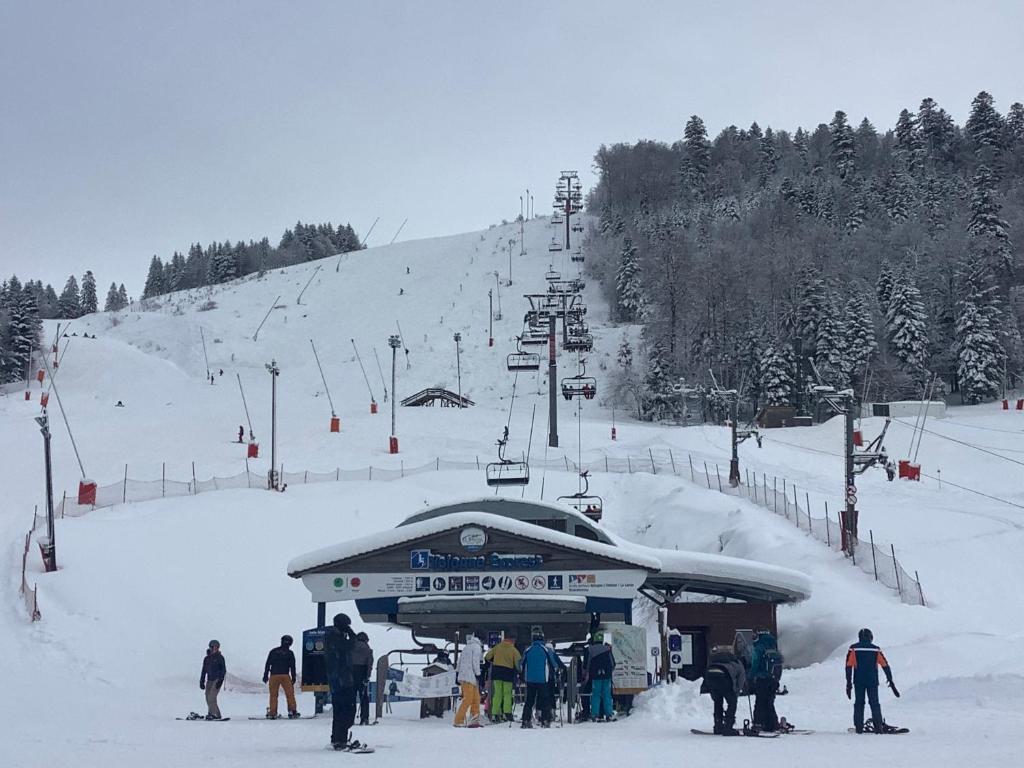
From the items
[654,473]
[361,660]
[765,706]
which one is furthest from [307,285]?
[765,706]

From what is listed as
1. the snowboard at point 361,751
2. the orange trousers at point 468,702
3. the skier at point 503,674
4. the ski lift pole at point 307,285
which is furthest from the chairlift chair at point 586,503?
the ski lift pole at point 307,285

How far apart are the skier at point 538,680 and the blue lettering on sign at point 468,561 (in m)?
3.06

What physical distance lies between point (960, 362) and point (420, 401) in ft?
116

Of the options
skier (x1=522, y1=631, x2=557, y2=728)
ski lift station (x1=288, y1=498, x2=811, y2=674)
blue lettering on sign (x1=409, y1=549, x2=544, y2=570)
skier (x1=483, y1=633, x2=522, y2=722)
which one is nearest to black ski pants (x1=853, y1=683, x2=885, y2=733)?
skier (x1=522, y1=631, x2=557, y2=728)

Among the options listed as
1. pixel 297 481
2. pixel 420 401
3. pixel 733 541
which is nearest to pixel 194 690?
pixel 733 541

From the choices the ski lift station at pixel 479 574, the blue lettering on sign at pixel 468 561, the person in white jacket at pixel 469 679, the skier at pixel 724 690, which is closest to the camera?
the skier at pixel 724 690

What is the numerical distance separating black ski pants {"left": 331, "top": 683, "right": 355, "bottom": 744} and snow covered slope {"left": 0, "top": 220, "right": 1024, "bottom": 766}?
39 cm

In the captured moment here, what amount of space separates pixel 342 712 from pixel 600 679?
421 cm

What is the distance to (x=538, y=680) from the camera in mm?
12539

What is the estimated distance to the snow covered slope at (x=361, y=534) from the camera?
35.9 ft

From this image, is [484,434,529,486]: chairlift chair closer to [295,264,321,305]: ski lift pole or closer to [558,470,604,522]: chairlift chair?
→ [558,470,604,522]: chairlift chair

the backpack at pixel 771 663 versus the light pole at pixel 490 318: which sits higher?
the light pole at pixel 490 318

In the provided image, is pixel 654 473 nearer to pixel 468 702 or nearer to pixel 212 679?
pixel 212 679

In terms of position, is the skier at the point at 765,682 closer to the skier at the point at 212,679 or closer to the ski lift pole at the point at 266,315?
the skier at the point at 212,679
